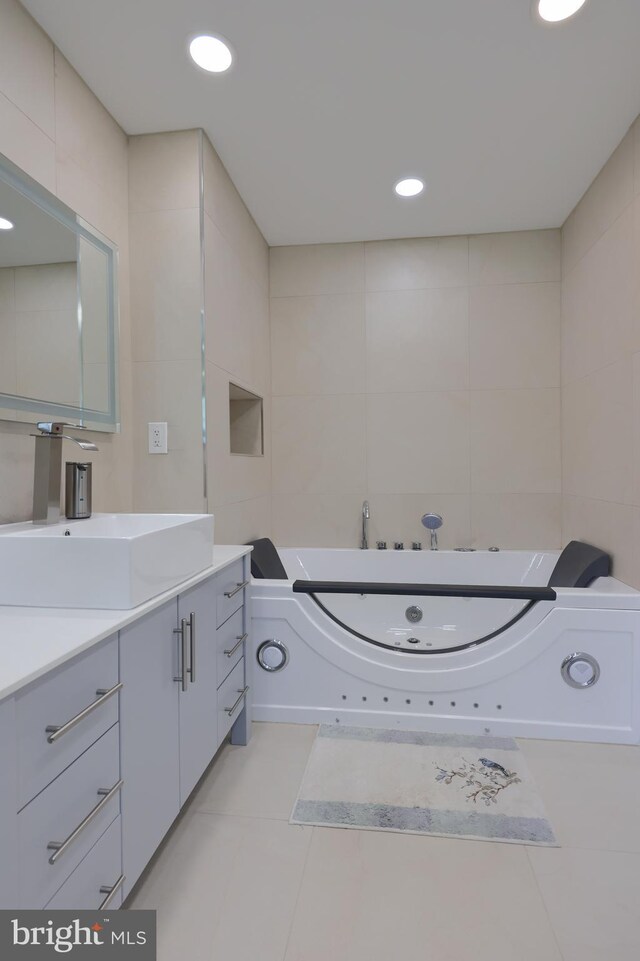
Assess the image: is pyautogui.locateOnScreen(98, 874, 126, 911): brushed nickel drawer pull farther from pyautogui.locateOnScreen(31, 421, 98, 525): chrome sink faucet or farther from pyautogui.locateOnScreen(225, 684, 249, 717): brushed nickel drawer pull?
pyautogui.locateOnScreen(31, 421, 98, 525): chrome sink faucet

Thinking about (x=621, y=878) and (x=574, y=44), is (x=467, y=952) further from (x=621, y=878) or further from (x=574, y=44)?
(x=574, y=44)

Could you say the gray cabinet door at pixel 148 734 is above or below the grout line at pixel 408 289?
below

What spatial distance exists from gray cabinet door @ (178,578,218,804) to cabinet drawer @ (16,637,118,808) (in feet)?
1.18

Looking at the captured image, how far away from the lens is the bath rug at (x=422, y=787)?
1568 millimetres

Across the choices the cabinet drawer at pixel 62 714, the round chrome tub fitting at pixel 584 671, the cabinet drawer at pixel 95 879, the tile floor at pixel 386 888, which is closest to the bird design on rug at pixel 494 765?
the tile floor at pixel 386 888

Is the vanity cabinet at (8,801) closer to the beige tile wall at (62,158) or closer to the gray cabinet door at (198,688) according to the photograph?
the gray cabinet door at (198,688)

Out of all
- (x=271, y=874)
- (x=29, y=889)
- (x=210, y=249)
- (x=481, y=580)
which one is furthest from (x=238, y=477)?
(x=29, y=889)

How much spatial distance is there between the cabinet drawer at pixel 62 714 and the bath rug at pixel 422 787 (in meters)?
0.89

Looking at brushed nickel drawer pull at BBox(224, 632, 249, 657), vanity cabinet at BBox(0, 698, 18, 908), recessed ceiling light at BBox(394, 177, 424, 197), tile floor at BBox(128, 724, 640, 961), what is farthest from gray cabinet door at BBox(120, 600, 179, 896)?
recessed ceiling light at BBox(394, 177, 424, 197)

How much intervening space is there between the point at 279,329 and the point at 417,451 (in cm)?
116

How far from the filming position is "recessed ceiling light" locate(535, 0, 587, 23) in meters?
1.56

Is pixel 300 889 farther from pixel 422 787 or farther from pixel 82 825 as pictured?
pixel 82 825

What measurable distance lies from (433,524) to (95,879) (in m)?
2.40

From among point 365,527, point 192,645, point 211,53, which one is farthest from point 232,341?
point 192,645
